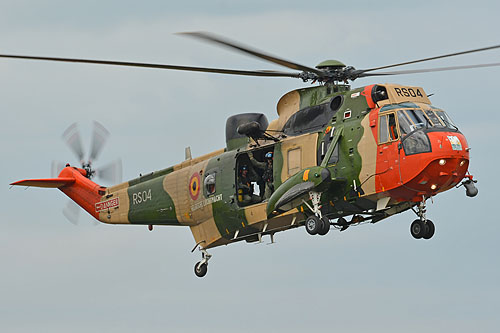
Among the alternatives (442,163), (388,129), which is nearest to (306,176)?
(388,129)

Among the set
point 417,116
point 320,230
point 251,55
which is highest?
point 251,55

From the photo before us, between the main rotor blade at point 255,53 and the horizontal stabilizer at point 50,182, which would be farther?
the horizontal stabilizer at point 50,182

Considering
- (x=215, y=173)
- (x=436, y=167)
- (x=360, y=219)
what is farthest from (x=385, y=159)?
(x=215, y=173)

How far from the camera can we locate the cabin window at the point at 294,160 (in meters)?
24.2

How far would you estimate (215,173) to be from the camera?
88.5 feet

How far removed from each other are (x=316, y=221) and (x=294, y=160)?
1.96 m

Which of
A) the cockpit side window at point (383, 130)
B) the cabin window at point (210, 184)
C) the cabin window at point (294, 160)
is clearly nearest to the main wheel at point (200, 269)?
the cabin window at point (210, 184)

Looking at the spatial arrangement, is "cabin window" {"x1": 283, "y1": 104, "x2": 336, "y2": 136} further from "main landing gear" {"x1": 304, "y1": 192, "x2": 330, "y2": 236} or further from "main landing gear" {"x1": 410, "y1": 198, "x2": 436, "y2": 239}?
"main landing gear" {"x1": 410, "y1": 198, "x2": 436, "y2": 239}

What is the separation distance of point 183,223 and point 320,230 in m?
6.79

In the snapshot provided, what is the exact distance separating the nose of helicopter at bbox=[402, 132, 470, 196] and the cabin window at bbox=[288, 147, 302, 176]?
3326mm

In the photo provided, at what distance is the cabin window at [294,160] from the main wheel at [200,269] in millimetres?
5741

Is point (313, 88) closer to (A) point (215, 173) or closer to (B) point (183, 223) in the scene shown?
(A) point (215, 173)

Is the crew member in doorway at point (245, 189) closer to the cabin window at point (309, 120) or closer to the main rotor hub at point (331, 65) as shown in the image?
the cabin window at point (309, 120)

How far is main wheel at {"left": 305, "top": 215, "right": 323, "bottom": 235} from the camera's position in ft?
75.8
